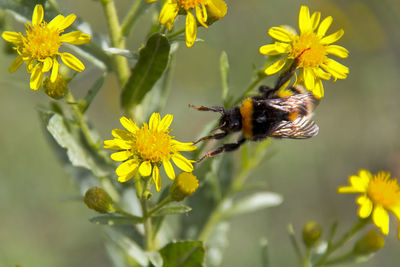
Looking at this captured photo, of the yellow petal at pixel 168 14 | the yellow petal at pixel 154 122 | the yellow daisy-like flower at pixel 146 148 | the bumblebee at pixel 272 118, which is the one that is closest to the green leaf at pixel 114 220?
the yellow daisy-like flower at pixel 146 148

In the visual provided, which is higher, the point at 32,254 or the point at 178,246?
the point at 178,246

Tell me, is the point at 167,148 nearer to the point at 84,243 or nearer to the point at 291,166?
the point at 84,243

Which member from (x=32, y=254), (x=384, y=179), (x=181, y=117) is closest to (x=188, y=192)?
(x=384, y=179)

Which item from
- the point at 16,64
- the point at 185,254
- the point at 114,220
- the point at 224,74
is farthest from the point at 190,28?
the point at 185,254

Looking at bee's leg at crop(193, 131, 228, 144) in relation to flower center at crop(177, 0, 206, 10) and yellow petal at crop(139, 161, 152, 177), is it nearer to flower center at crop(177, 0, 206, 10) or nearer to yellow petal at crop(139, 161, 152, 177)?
yellow petal at crop(139, 161, 152, 177)

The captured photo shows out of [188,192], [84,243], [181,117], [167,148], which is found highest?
[167,148]

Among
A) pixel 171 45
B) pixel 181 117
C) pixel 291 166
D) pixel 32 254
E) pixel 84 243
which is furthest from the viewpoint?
pixel 181 117

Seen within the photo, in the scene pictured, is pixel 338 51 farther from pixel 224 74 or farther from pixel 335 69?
pixel 224 74

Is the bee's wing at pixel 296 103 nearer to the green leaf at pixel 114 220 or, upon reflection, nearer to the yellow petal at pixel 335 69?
the yellow petal at pixel 335 69
